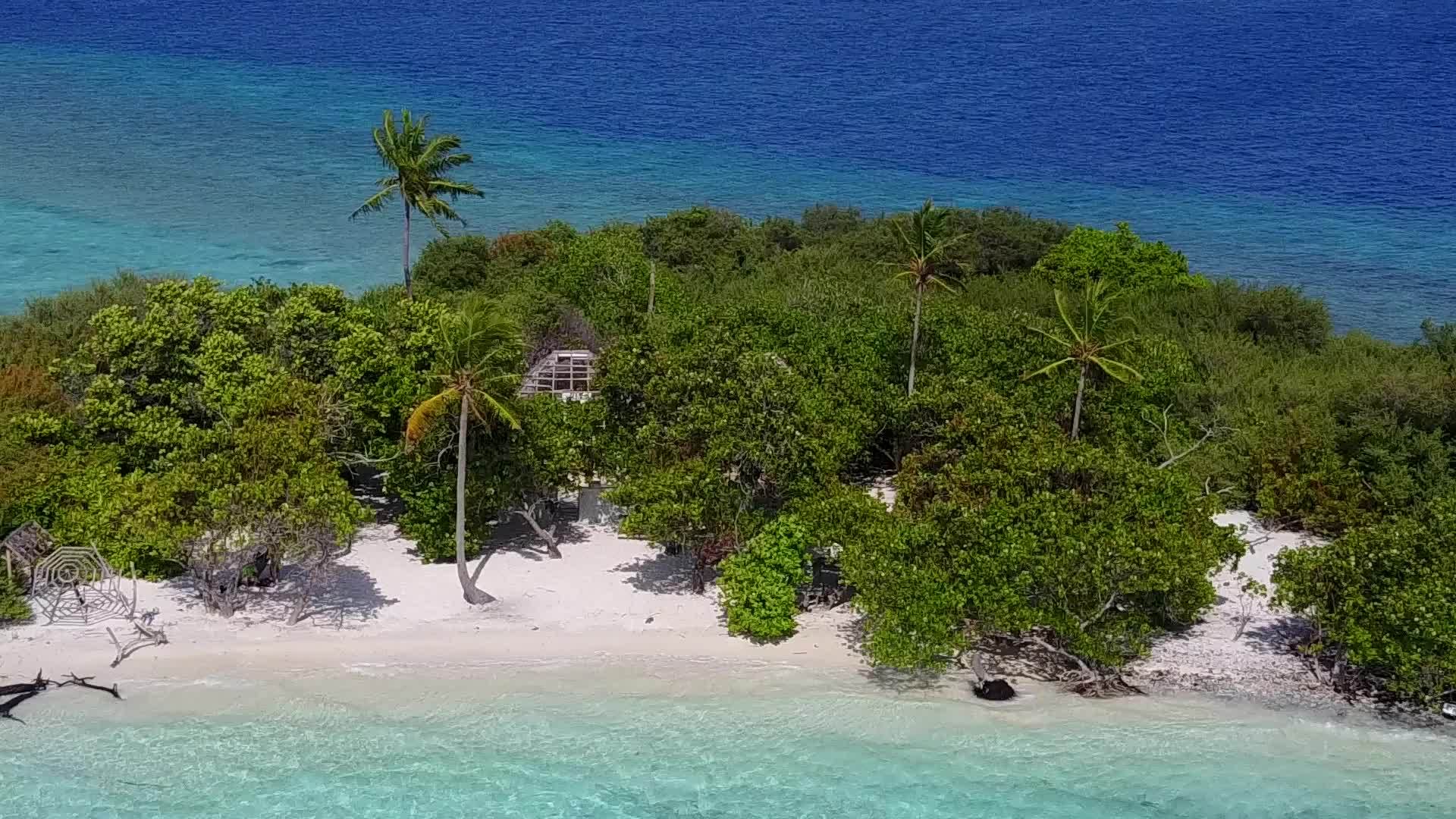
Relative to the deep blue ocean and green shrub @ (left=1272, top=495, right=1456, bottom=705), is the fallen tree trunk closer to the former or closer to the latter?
green shrub @ (left=1272, top=495, right=1456, bottom=705)

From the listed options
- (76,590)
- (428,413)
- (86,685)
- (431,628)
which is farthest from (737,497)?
(76,590)

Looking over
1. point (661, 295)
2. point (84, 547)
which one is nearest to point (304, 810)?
point (84, 547)

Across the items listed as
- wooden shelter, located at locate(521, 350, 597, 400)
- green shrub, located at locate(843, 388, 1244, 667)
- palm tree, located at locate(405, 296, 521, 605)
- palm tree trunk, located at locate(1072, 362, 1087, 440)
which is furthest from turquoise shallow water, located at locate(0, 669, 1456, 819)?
wooden shelter, located at locate(521, 350, 597, 400)

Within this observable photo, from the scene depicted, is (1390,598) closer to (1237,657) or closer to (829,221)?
(1237,657)

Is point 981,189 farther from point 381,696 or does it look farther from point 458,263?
point 381,696

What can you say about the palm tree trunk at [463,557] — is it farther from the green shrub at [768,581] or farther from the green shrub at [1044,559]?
the green shrub at [1044,559]
